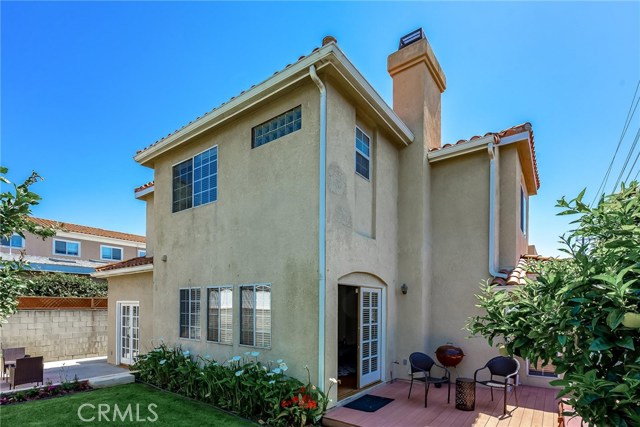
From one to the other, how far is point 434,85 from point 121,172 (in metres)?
15.8

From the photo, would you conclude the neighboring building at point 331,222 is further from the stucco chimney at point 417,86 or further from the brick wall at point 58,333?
the brick wall at point 58,333

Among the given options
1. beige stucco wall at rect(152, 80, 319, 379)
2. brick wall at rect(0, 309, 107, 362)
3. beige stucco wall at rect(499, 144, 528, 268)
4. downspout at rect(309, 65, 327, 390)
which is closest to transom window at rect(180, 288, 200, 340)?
beige stucco wall at rect(152, 80, 319, 379)

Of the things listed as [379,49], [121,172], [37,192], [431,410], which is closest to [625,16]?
[379,49]

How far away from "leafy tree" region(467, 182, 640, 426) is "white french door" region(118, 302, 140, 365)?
13.6m

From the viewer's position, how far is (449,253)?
10555mm

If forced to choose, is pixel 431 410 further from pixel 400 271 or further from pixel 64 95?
pixel 64 95

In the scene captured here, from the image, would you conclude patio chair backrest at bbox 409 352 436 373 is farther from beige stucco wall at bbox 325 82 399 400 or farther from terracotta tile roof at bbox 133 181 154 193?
terracotta tile roof at bbox 133 181 154 193

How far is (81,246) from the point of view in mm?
30484

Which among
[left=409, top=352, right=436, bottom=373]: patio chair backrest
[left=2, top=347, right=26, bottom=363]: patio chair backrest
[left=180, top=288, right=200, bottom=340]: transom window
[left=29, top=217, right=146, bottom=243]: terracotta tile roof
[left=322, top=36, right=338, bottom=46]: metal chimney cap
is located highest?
[left=322, top=36, right=338, bottom=46]: metal chimney cap

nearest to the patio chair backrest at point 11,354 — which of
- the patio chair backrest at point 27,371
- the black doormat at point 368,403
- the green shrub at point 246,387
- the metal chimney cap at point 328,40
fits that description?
the patio chair backrest at point 27,371

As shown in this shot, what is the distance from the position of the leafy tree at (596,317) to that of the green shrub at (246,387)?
451 centimetres

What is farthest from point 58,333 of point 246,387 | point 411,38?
point 411,38

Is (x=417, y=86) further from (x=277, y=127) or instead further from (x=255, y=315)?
(x=255, y=315)

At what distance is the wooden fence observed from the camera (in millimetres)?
15867
